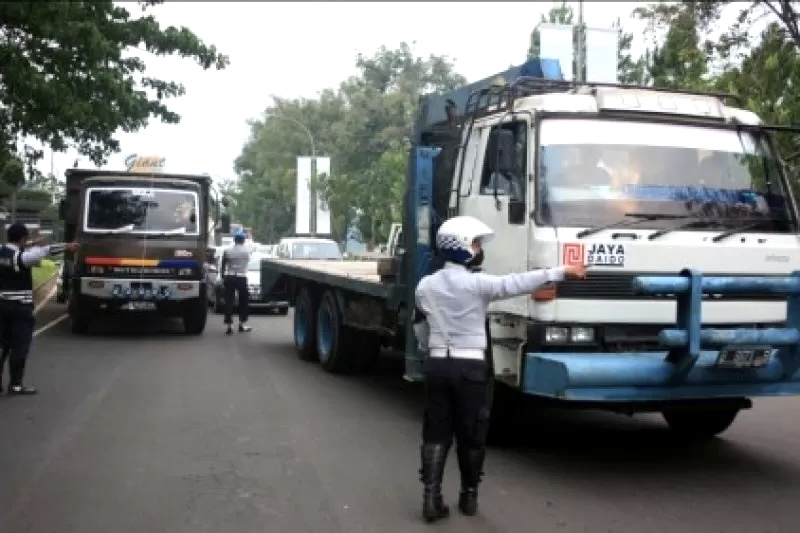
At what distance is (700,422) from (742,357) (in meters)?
1.94

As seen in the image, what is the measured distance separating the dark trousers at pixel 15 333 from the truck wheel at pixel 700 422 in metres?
6.40

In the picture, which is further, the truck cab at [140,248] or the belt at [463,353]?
the truck cab at [140,248]

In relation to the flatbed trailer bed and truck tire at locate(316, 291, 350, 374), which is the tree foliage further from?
truck tire at locate(316, 291, 350, 374)

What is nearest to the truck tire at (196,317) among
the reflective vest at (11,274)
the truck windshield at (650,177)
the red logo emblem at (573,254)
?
the reflective vest at (11,274)

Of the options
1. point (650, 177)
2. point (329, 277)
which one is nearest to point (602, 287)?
point (650, 177)

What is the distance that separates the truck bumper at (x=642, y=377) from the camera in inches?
228

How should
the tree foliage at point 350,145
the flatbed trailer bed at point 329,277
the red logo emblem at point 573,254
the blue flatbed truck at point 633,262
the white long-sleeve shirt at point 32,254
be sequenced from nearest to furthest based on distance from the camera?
the blue flatbed truck at point 633,262
the red logo emblem at point 573,254
the flatbed trailer bed at point 329,277
the white long-sleeve shirt at point 32,254
the tree foliage at point 350,145

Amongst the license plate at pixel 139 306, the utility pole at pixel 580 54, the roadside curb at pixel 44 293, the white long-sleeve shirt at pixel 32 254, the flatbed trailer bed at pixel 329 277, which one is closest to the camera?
the flatbed trailer bed at pixel 329 277

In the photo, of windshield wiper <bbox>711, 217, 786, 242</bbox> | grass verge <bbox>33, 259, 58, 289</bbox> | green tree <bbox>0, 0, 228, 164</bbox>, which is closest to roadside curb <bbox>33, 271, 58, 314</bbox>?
grass verge <bbox>33, 259, 58, 289</bbox>

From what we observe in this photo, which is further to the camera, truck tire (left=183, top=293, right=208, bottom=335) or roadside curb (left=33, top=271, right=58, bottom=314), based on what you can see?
roadside curb (left=33, top=271, right=58, bottom=314)

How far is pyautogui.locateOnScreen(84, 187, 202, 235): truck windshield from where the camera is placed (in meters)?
14.9

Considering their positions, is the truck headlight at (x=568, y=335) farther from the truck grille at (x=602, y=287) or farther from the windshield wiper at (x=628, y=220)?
the windshield wiper at (x=628, y=220)

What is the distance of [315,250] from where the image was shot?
899 inches

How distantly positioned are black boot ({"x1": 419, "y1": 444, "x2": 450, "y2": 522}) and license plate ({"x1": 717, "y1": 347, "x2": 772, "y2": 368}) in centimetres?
196
